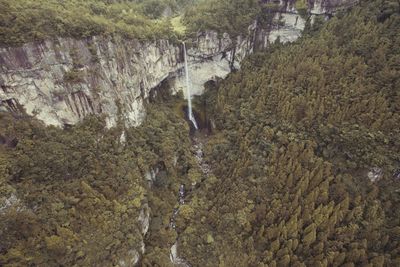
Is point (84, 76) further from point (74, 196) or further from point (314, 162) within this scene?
point (314, 162)

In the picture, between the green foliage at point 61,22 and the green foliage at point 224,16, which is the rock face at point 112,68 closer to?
the green foliage at point 61,22

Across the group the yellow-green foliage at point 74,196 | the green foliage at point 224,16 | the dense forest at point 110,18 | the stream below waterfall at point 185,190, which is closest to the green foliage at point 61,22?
the dense forest at point 110,18

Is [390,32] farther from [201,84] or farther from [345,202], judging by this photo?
[201,84]

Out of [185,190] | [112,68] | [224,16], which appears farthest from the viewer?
[224,16]

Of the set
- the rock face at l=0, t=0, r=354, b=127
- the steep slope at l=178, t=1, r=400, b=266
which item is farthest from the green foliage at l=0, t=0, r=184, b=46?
the steep slope at l=178, t=1, r=400, b=266

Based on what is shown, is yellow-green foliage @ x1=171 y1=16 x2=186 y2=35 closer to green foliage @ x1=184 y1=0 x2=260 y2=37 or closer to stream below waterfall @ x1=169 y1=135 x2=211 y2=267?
green foliage @ x1=184 y1=0 x2=260 y2=37

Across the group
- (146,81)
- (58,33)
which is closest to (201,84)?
(146,81)

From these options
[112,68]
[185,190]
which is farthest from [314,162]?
[112,68]
